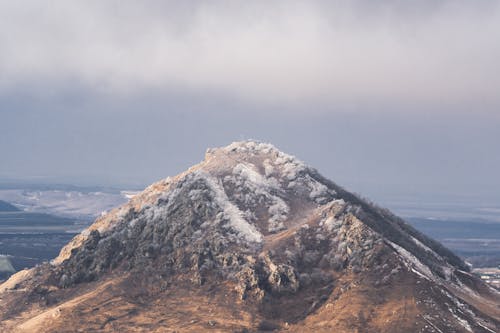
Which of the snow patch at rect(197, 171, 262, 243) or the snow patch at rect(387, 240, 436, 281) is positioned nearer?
the snow patch at rect(387, 240, 436, 281)

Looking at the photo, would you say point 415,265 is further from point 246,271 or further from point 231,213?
point 231,213

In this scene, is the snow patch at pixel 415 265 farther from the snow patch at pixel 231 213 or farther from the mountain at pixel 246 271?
the snow patch at pixel 231 213

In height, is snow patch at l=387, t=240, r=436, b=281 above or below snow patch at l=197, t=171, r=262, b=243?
below

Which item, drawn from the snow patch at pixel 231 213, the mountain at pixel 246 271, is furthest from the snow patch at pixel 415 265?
the snow patch at pixel 231 213

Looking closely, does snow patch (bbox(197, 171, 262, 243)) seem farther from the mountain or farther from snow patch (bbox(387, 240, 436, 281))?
snow patch (bbox(387, 240, 436, 281))

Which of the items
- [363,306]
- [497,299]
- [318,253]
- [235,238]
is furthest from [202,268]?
[497,299]

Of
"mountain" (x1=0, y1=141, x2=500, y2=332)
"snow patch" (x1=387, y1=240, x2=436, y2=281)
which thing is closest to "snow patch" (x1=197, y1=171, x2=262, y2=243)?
"mountain" (x1=0, y1=141, x2=500, y2=332)

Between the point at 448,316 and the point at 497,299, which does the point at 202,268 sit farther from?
the point at 497,299

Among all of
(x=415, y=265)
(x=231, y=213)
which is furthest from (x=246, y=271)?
(x=415, y=265)
